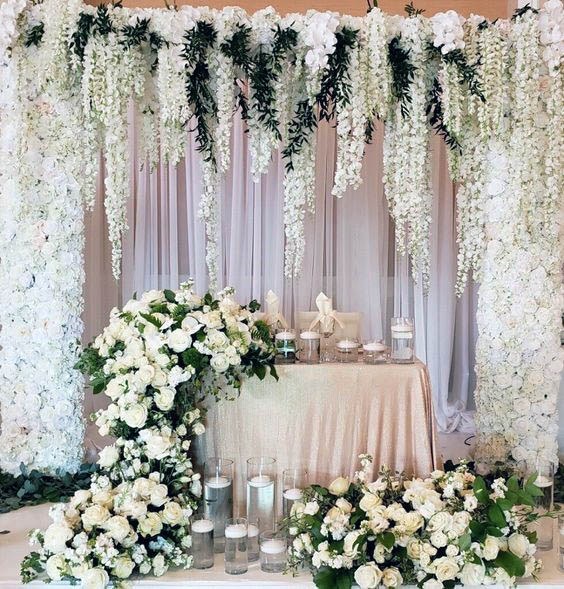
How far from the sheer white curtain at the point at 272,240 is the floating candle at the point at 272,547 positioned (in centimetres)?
252

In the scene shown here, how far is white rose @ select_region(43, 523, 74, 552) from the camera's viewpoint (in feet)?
7.80

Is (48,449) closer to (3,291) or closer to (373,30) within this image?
(3,291)

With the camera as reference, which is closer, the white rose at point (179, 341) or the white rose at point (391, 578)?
the white rose at point (391, 578)

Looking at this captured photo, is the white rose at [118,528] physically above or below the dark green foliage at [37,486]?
above

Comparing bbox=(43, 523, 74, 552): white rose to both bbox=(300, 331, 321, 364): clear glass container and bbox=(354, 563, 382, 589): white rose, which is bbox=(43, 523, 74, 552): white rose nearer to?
bbox=(354, 563, 382, 589): white rose

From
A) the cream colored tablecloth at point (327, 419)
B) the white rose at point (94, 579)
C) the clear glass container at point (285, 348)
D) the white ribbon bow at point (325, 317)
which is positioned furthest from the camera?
the white ribbon bow at point (325, 317)

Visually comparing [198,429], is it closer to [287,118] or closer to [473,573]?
[473,573]

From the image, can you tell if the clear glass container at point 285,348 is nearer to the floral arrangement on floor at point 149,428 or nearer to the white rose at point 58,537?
the floral arrangement on floor at point 149,428

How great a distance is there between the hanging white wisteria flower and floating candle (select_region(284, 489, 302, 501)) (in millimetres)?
1506

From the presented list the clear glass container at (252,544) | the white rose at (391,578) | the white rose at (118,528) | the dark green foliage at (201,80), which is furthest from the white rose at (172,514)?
the dark green foliage at (201,80)

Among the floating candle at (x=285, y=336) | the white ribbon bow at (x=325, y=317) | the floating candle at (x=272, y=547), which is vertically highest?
the white ribbon bow at (x=325, y=317)

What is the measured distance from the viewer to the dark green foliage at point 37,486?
10.7 ft

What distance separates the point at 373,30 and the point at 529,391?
2057 millimetres

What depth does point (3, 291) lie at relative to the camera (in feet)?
11.3
